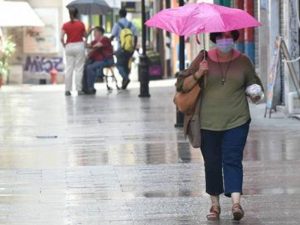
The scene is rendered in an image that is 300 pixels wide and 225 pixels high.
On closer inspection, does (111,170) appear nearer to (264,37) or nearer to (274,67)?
A: (274,67)

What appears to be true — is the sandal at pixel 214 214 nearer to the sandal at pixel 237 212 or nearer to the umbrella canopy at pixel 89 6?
the sandal at pixel 237 212

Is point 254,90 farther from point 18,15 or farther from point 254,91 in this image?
point 18,15

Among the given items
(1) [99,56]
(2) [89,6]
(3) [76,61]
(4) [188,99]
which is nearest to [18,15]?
(2) [89,6]

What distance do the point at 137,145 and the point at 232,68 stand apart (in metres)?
5.52

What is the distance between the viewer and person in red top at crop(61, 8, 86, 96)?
24.2 meters

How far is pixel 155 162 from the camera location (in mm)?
12242

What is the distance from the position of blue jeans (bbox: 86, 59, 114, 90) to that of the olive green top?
53.7 feet

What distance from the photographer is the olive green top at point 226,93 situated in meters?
8.63

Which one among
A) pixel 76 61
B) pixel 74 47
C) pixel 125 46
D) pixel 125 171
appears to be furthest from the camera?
pixel 125 46

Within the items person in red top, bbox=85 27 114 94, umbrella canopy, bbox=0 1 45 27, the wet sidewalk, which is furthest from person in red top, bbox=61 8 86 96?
umbrella canopy, bbox=0 1 45 27

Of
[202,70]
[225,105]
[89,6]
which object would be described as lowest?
[225,105]

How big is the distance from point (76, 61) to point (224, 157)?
53.5 feet

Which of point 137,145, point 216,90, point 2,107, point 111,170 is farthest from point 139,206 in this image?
point 2,107

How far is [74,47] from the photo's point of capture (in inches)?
964
